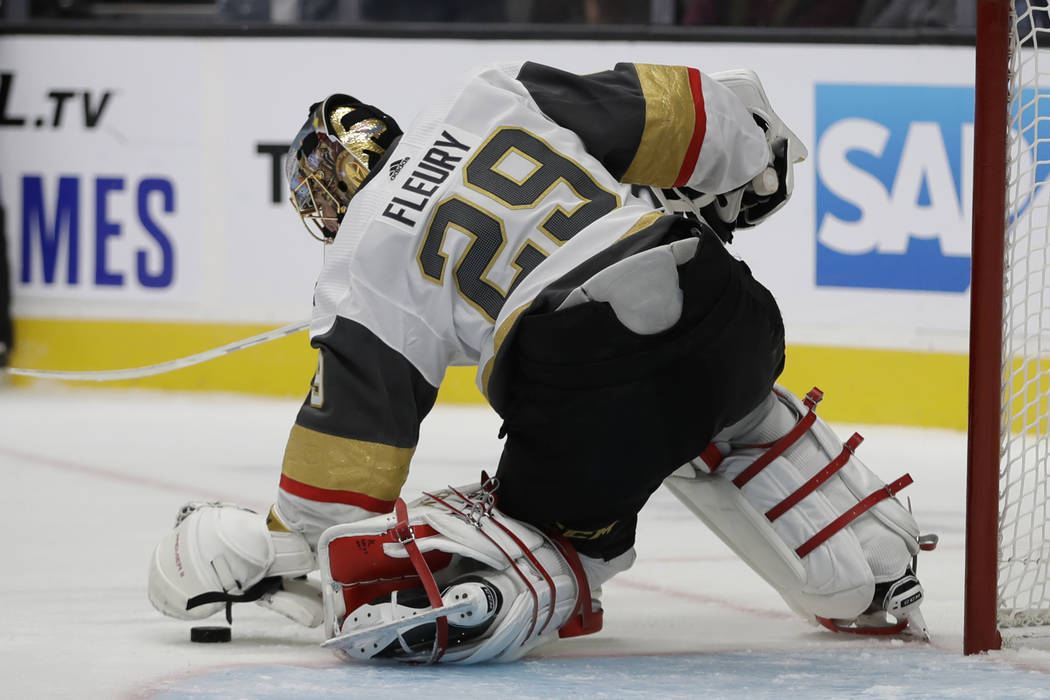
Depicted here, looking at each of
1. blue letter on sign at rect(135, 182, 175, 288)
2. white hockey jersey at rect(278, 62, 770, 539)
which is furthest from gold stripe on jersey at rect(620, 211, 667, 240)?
blue letter on sign at rect(135, 182, 175, 288)

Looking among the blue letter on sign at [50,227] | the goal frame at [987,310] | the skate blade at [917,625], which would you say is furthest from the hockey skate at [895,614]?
the blue letter on sign at [50,227]

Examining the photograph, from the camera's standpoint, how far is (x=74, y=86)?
14.9 feet

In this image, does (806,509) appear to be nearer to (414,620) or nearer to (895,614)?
(895,614)

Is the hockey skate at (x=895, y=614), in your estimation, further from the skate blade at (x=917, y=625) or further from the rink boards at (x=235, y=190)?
the rink boards at (x=235, y=190)

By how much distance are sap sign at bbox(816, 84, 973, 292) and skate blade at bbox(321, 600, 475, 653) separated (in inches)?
102

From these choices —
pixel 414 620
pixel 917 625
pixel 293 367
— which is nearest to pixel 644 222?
pixel 414 620

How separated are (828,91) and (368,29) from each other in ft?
4.05

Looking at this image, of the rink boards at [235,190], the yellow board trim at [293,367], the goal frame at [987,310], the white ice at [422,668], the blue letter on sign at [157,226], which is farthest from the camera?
the blue letter on sign at [157,226]

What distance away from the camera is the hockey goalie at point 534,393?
1529mm

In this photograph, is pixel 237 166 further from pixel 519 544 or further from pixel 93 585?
pixel 519 544

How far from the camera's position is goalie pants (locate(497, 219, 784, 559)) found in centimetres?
151

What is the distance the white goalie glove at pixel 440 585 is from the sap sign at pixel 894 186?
2.46 meters

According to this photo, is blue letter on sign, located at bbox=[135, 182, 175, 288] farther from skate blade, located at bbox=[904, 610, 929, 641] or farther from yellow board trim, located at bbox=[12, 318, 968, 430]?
skate blade, located at bbox=[904, 610, 929, 641]

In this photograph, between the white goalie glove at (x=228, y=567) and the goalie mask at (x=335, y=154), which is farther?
the goalie mask at (x=335, y=154)
